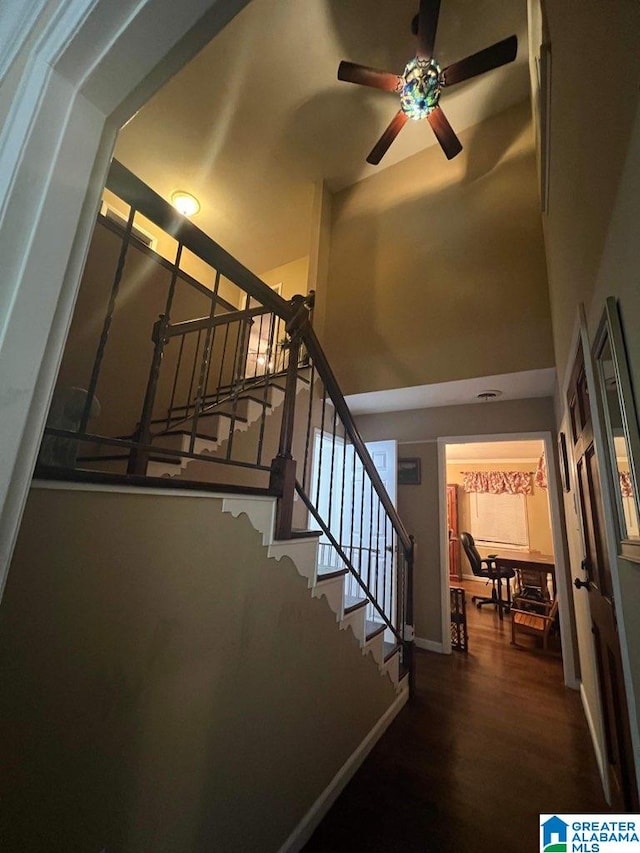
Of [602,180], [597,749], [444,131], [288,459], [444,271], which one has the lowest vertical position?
[597,749]

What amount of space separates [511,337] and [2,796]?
356 cm

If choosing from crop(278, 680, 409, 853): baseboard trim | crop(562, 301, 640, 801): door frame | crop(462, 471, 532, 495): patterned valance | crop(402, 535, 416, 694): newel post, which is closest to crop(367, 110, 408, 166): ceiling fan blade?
crop(562, 301, 640, 801): door frame

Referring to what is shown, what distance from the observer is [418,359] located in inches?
133

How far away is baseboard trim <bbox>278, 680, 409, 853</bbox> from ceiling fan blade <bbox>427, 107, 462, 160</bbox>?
4.53 m

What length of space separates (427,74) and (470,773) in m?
4.78

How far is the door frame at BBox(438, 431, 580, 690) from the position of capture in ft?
9.45

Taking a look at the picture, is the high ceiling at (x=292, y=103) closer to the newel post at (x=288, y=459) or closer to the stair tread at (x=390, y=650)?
the newel post at (x=288, y=459)

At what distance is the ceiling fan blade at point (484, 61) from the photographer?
2.47 m

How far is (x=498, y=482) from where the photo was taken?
7.40 meters

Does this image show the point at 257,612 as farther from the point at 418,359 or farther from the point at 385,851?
the point at 418,359

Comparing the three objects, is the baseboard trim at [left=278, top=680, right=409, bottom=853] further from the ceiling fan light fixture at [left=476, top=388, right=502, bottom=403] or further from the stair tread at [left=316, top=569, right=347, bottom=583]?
the ceiling fan light fixture at [left=476, top=388, right=502, bottom=403]

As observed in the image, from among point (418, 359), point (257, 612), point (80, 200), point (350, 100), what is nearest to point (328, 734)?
point (257, 612)

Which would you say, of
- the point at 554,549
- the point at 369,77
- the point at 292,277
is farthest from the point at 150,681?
the point at 292,277

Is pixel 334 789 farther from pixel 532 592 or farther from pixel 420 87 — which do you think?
pixel 420 87
